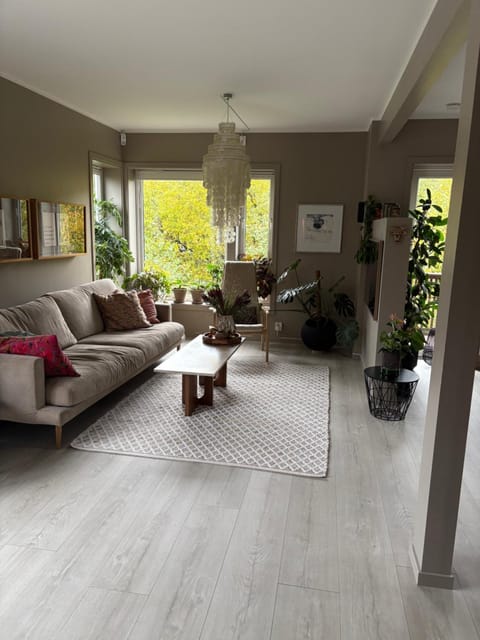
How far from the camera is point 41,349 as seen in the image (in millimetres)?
3178

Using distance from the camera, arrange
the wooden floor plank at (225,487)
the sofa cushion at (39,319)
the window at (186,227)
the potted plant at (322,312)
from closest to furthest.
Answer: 1. the wooden floor plank at (225,487)
2. the sofa cushion at (39,319)
3. the potted plant at (322,312)
4. the window at (186,227)

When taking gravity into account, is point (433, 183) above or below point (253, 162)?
below

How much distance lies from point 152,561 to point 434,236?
3995mm

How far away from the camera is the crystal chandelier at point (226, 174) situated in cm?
427

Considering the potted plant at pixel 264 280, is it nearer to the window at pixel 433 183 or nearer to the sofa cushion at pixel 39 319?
the window at pixel 433 183

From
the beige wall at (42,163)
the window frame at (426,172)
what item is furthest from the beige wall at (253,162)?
the window frame at (426,172)

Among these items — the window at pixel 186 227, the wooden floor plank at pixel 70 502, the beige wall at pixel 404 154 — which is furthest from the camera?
the window at pixel 186 227

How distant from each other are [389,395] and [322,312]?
7.40ft

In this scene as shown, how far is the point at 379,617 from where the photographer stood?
1896 millimetres

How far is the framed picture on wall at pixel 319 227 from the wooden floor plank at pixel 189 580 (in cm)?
403

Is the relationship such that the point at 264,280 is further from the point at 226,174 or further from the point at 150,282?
the point at 226,174

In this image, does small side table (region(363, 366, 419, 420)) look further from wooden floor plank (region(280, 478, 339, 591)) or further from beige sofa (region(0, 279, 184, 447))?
beige sofa (region(0, 279, 184, 447))

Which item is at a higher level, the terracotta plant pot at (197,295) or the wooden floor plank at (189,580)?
the terracotta plant pot at (197,295)

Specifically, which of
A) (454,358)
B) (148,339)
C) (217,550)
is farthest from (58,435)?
(454,358)
